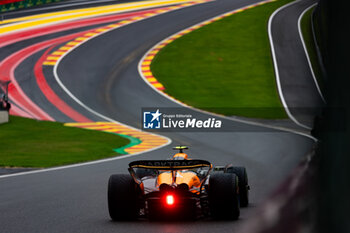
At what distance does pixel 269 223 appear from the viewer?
63.9 inches

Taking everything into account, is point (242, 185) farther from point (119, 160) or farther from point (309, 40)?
point (309, 40)

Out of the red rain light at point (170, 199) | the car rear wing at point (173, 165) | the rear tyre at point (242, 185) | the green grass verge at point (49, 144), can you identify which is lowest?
the green grass verge at point (49, 144)

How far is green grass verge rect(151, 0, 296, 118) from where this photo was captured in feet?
105

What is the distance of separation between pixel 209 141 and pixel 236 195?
48.7 feet

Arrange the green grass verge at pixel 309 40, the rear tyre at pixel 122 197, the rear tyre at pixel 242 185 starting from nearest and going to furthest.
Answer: the rear tyre at pixel 122 197, the rear tyre at pixel 242 185, the green grass verge at pixel 309 40

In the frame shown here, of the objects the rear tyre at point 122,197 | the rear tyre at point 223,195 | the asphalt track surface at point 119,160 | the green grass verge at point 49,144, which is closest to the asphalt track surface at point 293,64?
the asphalt track surface at point 119,160

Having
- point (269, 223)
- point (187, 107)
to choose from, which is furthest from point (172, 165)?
point (187, 107)

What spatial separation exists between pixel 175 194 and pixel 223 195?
0.58 m

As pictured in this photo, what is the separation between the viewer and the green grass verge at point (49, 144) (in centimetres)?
1745

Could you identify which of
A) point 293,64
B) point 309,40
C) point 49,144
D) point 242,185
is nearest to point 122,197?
point 242,185

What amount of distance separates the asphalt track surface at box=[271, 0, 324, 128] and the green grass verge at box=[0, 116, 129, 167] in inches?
354

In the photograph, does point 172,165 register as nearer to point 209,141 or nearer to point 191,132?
point 209,141

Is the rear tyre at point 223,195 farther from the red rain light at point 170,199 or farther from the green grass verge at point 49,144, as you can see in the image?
the green grass verge at point 49,144

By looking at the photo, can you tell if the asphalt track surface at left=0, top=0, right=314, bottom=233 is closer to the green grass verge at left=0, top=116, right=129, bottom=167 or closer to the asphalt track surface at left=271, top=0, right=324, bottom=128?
the green grass verge at left=0, top=116, right=129, bottom=167
